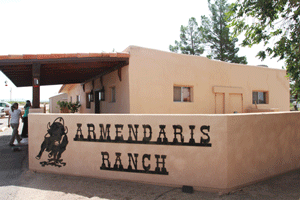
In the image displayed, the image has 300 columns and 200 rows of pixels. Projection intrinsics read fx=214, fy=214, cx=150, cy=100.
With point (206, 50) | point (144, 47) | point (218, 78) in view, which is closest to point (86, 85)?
point (144, 47)

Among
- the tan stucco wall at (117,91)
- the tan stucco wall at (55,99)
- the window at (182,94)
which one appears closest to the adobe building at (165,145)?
the tan stucco wall at (117,91)

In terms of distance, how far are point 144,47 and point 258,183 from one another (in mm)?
6219

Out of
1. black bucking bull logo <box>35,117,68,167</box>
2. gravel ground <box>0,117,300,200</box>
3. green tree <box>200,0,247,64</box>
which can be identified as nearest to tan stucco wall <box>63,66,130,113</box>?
black bucking bull logo <box>35,117,68,167</box>

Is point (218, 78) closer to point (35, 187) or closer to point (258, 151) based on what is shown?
point (258, 151)

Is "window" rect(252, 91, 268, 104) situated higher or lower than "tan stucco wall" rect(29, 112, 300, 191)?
higher

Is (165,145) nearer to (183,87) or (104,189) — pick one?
(104,189)

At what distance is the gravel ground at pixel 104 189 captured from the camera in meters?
4.00

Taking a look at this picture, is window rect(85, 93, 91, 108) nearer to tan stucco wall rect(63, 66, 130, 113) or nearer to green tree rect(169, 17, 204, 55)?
tan stucco wall rect(63, 66, 130, 113)

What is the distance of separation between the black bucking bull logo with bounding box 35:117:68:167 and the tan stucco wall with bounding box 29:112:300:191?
4.2 inches

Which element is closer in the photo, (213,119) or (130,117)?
(213,119)

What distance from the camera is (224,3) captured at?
28.4 meters

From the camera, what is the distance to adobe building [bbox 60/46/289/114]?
8570mm

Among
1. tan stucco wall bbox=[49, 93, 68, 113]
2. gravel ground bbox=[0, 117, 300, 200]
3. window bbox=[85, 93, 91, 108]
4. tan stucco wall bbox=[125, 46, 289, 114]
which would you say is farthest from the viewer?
tan stucco wall bbox=[49, 93, 68, 113]

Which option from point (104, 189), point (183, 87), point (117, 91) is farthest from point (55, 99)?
point (104, 189)
